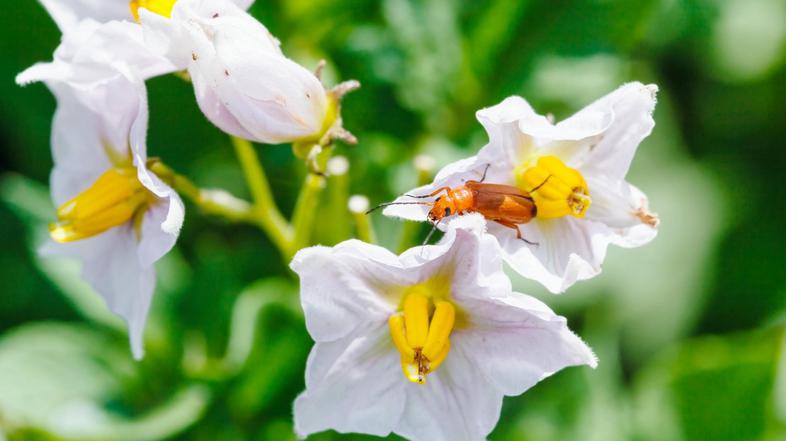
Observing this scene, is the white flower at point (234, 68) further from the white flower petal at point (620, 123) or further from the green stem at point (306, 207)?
the white flower petal at point (620, 123)

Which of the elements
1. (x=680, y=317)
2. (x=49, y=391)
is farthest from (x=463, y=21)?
(x=49, y=391)

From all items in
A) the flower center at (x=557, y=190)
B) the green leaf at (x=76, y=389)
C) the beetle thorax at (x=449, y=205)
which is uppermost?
the beetle thorax at (x=449, y=205)

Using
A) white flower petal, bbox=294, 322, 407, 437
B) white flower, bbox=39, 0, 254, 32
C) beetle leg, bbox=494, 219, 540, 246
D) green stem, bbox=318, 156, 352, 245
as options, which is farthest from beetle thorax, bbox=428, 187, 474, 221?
white flower, bbox=39, 0, 254, 32

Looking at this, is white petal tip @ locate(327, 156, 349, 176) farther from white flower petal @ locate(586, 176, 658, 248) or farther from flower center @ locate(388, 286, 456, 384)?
white flower petal @ locate(586, 176, 658, 248)

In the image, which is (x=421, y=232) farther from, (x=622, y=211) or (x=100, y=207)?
(x=100, y=207)

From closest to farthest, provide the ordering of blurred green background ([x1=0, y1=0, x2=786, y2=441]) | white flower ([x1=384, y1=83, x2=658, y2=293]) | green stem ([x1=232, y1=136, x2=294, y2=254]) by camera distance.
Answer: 1. white flower ([x1=384, y1=83, x2=658, y2=293])
2. green stem ([x1=232, y1=136, x2=294, y2=254])
3. blurred green background ([x1=0, y1=0, x2=786, y2=441])

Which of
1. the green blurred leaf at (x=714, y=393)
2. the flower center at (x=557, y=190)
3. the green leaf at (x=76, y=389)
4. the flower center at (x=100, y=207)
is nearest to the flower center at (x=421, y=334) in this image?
the flower center at (x=557, y=190)
